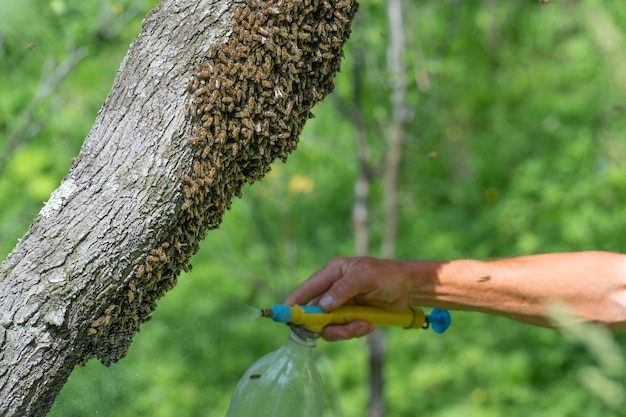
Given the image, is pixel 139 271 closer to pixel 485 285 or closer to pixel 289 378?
pixel 289 378

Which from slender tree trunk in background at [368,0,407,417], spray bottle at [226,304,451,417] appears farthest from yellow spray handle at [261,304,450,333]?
slender tree trunk in background at [368,0,407,417]

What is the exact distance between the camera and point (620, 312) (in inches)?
95.0

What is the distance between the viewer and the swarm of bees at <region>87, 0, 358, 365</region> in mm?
1583

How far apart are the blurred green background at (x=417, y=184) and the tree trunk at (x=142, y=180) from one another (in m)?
1.17

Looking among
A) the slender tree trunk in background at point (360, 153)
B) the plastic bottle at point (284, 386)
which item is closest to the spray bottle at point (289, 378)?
the plastic bottle at point (284, 386)

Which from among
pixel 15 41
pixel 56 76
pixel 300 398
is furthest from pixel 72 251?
pixel 56 76

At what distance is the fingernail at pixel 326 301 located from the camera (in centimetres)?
227

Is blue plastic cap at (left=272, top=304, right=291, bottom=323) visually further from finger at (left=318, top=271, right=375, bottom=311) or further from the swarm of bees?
the swarm of bees

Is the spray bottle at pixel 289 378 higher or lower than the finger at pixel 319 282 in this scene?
lower

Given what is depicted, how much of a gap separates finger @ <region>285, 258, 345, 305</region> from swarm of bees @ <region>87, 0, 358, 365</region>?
71 centimetres

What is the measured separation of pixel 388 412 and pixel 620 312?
2834 millimetres

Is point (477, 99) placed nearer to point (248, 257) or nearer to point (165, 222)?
point (248, 257)

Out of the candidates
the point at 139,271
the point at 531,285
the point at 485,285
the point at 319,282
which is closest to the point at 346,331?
the point at 319,282

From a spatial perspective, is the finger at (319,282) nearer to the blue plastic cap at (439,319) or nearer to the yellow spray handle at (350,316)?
the yellow spray handle at (350,316)
